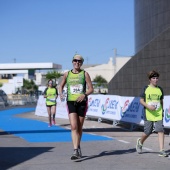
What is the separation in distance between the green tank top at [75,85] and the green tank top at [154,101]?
1.30 m

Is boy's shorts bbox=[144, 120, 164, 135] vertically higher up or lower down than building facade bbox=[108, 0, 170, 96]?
lower down

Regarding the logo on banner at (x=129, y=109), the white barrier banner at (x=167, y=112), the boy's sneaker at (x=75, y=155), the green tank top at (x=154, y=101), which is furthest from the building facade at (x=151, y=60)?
the boy's sneaker at (x=75, y=155)

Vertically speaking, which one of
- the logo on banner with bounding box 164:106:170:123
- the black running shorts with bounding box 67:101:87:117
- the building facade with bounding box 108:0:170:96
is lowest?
the logo on banner with bounding box 164:106:170:123

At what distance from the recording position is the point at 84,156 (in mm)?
8734

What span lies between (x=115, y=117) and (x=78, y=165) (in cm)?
937

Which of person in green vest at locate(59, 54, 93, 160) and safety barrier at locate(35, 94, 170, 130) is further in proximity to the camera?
safety barrier at locate(35, 94, 170, 130)

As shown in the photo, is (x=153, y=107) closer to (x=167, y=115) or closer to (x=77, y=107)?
(x=77, y=107)

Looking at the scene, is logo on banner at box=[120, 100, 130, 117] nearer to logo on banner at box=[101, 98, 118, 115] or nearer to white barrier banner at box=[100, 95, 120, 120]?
white barrier banner at box=[100, 95, 120, 120]

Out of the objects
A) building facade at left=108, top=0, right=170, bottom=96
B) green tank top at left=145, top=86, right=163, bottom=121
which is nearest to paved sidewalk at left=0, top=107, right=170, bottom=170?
green tank top at left=145, top=86, right=163, bottom=121

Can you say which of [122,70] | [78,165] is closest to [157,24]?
[122,70]

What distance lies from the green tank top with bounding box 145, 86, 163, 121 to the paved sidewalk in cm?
74

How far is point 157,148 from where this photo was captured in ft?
33.0

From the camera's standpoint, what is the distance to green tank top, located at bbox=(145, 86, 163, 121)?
8.88 metres

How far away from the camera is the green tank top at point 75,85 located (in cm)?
854
